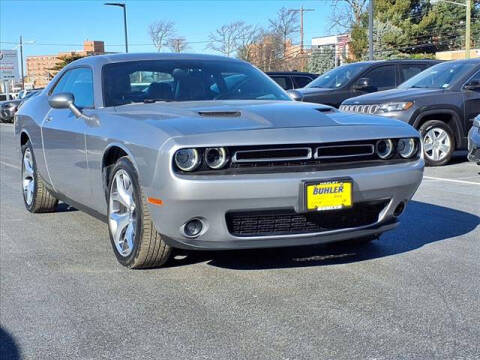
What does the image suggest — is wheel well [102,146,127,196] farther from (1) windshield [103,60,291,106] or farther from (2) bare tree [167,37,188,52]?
(2) bare tree [167,37,188,52]

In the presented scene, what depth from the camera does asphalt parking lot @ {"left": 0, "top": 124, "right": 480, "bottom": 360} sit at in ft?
10.1

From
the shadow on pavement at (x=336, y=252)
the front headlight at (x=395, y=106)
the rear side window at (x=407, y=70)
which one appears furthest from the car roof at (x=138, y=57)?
the rear side window at (x=407, y=70)

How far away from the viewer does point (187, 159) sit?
146 inches

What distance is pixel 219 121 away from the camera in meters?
3.94

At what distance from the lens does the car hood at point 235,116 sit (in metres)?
3.84

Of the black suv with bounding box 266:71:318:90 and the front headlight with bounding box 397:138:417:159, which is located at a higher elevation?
the black suv with bounding box 266:71:318:90

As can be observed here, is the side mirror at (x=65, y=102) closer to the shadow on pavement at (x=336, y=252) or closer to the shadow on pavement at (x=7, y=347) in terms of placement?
the shadow on pavement at (x=336, y=252)

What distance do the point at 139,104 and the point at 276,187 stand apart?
1.62 meters

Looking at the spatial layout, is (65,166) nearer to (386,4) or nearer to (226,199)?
(226,199)

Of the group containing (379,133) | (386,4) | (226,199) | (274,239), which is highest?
(386,4)

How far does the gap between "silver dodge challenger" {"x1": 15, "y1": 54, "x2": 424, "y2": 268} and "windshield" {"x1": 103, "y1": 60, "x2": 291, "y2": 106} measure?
0.01 metres

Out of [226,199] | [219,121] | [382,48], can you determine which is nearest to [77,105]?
[219,121]

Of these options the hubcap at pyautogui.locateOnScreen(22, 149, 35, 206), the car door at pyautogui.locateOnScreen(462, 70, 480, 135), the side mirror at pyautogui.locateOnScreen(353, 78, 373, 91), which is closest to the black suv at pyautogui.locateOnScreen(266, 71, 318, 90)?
the side mirror at pyautogui.locateOnScreen(353, 78, 373, 91)

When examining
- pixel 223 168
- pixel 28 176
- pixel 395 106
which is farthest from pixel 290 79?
pixel 223 168
